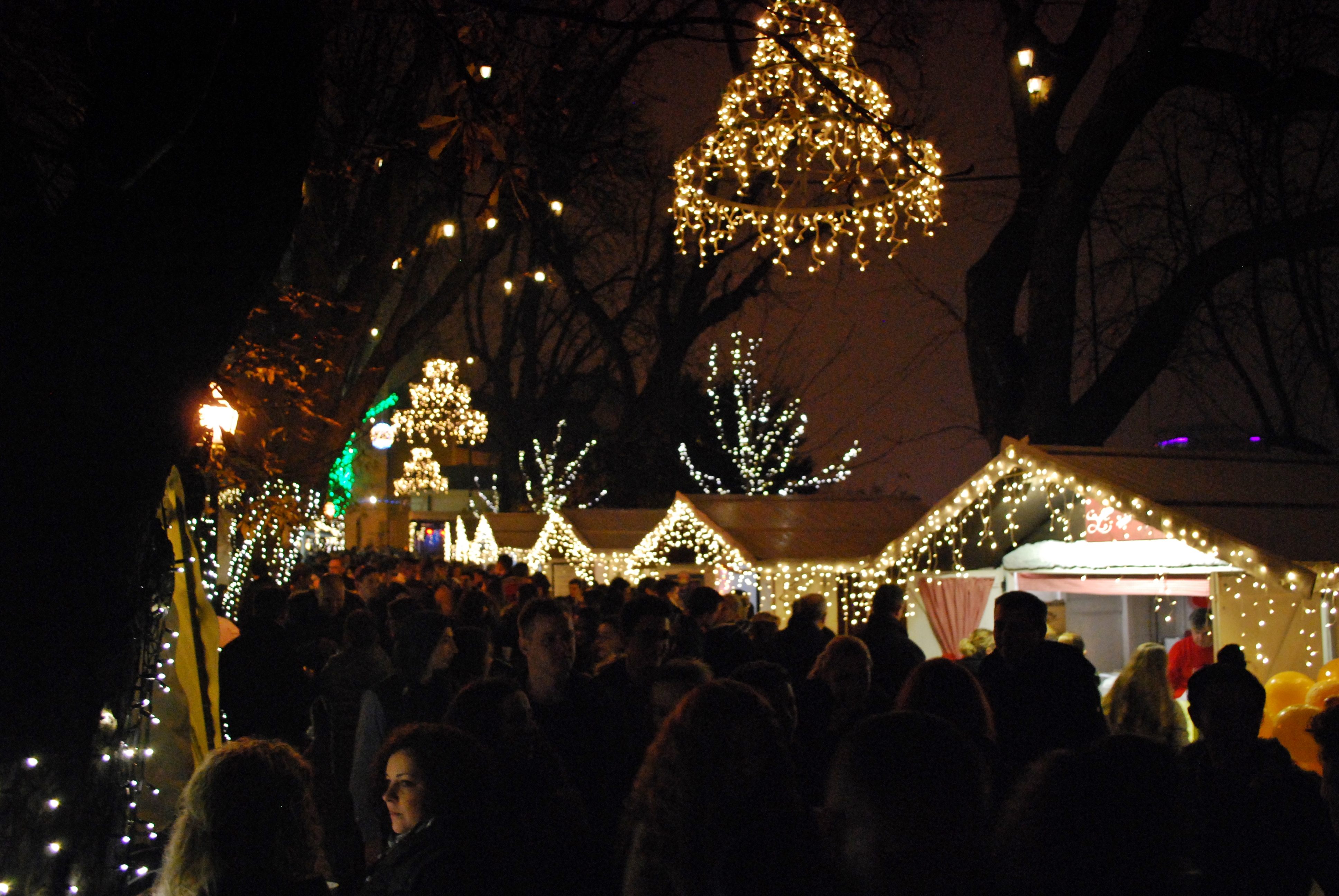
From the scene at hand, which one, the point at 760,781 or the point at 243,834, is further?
the point at 243,834

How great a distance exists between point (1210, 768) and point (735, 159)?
5.71 metres

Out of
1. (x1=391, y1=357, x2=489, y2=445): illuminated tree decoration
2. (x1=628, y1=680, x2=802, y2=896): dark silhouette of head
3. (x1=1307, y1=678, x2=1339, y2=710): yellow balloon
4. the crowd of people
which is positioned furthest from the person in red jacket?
(x1=391, y1=357, x2=489, y2=445): illuminated tree decoration

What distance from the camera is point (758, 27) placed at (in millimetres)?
4551

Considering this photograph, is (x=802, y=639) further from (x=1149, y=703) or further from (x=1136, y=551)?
(x=1136, y=551)

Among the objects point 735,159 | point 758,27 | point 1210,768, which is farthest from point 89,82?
point 735,159

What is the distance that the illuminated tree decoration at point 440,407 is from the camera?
3150 centimetres

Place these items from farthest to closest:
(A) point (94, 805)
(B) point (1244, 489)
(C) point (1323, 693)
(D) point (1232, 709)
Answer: (B) point (1244, 489), (C) point (1323, 693), (D) point (1232, 709), (A) point (94, 805)

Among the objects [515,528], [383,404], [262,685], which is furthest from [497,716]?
[383,404]

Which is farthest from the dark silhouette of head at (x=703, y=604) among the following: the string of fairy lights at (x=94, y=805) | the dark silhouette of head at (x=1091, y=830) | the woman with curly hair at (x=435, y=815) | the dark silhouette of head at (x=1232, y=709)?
the dark silhouette of head at (x=1091, y=830)

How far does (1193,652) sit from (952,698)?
18.2ft

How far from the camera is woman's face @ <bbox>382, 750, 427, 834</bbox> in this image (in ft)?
9.80

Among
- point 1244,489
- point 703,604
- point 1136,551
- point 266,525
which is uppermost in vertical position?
point 1244,489

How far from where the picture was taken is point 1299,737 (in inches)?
255

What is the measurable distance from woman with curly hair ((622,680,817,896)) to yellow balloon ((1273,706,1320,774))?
4935 millimetres
